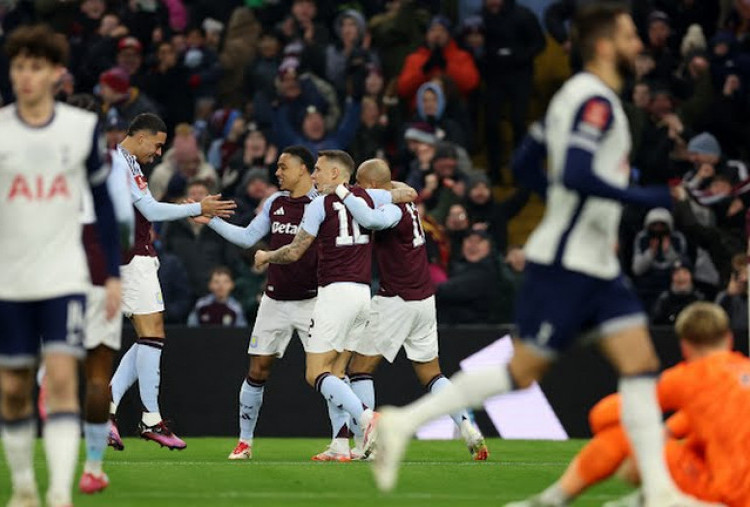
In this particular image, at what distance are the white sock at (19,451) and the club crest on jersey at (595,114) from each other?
9.56ft

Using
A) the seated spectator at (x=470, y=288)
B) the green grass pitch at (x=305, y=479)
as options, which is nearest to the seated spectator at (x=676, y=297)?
the seated spectator at (x=470, y=288)

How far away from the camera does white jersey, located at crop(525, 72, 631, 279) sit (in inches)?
307

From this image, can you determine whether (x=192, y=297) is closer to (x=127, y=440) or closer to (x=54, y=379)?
(x=127, y=440)

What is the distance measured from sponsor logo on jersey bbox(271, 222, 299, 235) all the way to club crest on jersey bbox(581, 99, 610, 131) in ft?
18.7

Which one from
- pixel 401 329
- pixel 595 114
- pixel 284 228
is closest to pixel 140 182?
pixel 284 228

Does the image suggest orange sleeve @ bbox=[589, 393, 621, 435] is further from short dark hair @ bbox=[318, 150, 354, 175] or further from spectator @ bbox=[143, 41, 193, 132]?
spectator @ bbox=[143, 41, 193, 132]

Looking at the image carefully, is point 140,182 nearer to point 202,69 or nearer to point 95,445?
point 95,445

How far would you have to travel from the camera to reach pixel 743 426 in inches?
312

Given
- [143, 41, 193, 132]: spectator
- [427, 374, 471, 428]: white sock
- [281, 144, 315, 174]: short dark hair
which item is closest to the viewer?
[427, 374, 471, 428]: white sock

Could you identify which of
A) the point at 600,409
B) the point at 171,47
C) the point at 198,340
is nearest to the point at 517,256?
the point at 198,340

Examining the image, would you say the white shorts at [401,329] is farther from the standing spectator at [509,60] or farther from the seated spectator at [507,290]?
the standing spectator at [509,60]

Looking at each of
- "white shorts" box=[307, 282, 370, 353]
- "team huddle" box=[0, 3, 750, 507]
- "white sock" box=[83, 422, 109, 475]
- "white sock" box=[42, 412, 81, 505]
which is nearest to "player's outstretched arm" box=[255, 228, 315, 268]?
"white shorts" box=[307, 282, 370, 353]

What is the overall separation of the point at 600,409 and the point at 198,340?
878cm

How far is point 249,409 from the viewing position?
1344cm
